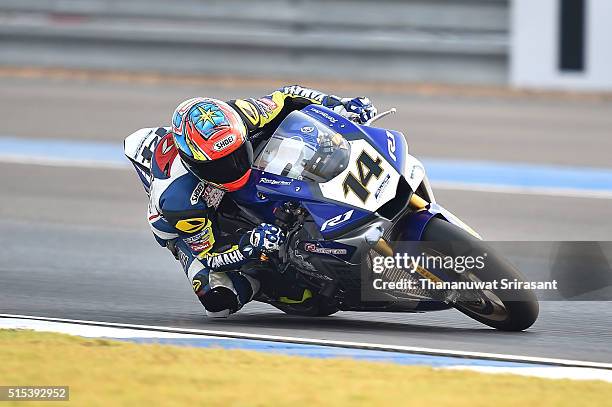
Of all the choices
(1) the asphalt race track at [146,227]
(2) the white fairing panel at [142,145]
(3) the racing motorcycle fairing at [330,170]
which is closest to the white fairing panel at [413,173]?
(3) the racing motorcycle fairing at [330,170]

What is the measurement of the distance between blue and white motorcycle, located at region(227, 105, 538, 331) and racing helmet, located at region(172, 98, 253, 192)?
0.50 ft

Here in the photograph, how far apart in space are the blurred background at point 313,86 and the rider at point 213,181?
6.83 feet

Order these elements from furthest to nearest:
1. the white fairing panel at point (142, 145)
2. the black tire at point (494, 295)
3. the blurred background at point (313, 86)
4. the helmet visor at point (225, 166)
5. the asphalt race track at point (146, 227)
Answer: the blurred background at point (313, 86) → the white fairing panel at point (142, 145) → the asphalt race track at point (146, 227) → the helmet visor at point (225, 166) → the black tire at point (494, 295)

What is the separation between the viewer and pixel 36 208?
424 inches

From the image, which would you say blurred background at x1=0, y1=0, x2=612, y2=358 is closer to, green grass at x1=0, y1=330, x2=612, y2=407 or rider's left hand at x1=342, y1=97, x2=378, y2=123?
rider's left hand at x1=342, y1=97, x2=378, y2=123

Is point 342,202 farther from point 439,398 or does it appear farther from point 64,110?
point 64,110

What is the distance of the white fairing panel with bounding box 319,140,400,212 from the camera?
607 cm

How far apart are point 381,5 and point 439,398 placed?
467 inches

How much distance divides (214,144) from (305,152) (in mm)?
468

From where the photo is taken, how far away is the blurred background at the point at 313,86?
1038 cm

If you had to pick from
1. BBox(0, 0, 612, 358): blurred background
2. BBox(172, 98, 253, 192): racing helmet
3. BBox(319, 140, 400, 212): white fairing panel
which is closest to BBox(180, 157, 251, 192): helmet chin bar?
BBox(172, 98, 253, 192): racing helmet

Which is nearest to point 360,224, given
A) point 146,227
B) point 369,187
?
point 369,187

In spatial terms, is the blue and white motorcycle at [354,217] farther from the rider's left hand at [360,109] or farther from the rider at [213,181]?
the rider's left hand at [360,109]

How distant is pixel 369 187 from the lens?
6129 millimetres
